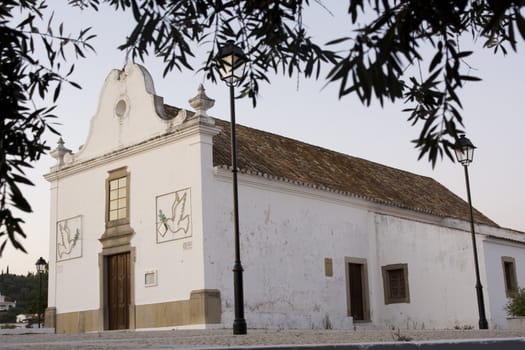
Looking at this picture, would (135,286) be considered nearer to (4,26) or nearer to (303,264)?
(303,264)

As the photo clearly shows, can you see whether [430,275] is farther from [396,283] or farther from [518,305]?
[518,305]

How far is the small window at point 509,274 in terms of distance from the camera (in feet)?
68.2

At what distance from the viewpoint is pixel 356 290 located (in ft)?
69.1

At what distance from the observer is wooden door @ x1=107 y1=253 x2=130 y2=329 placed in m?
18.3

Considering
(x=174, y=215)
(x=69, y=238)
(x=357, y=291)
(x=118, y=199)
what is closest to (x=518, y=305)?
(x=357, y=291)

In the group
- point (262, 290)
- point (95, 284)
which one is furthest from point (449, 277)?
point (95, 284)

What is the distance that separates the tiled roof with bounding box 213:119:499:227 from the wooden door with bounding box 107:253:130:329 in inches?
154

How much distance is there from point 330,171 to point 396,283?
4.16 meters

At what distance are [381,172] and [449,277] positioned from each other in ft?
24.6

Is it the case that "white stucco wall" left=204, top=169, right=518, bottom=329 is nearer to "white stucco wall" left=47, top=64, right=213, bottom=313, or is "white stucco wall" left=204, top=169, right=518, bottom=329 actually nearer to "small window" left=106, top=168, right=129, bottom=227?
"white stucco wall" left=47, top=64, right=213, bottom=313

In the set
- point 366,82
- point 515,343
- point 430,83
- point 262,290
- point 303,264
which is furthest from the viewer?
point 303,264

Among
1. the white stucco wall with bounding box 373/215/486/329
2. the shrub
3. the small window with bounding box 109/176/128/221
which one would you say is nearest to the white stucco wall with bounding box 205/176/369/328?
the white stucco wall with bounding box 373/215/486/329

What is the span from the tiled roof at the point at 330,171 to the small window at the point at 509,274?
12.0 feet

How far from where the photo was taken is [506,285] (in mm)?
20766
